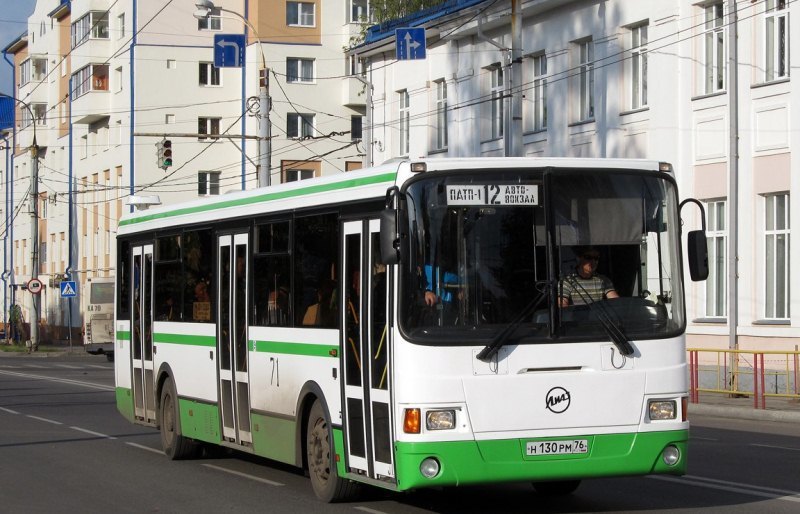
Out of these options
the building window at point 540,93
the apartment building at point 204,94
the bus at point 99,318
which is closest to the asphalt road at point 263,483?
the building window at point 540,93

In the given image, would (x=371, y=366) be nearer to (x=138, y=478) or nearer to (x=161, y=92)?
(x=138, y=478)

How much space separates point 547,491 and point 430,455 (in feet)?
8.30

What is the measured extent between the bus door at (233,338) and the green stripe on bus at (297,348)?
43 centimetres

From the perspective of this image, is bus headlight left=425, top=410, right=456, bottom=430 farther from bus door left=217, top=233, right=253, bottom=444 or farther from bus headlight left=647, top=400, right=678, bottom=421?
bus door left=217, top=233, right=253, bottom=444

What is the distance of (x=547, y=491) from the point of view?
1221cm

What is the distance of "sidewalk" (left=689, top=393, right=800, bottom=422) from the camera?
22.3 meters

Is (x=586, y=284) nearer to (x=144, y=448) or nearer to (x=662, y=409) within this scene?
(x=662, y=409)

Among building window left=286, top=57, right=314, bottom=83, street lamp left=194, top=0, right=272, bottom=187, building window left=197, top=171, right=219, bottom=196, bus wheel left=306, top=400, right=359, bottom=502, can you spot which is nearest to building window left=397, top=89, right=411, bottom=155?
street lamp left=194, top=0, right=272, bottom=187

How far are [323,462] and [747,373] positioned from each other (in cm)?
1344

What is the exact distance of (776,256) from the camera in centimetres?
2694

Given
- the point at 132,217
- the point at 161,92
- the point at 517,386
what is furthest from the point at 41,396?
the point at 161,92

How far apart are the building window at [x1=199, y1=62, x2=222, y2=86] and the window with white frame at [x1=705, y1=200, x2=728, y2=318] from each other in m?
44.8

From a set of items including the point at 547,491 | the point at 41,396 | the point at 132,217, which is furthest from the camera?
the point at 41,396

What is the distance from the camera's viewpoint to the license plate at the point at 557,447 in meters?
10.2
